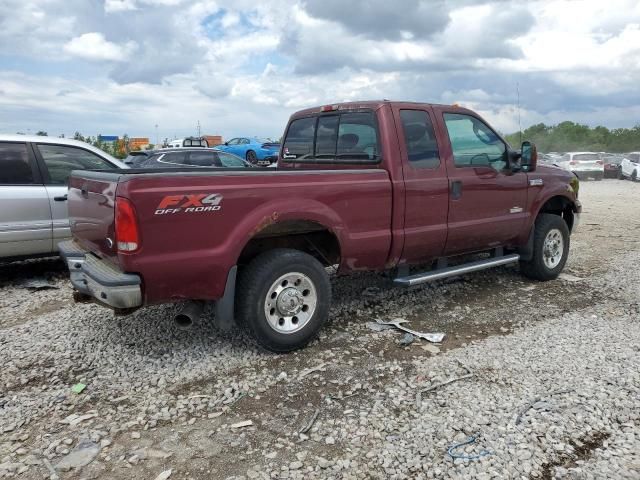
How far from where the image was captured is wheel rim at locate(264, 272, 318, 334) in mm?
4152

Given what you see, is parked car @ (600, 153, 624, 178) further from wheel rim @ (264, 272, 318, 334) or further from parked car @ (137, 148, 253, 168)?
wheel rim @ (264, 272, 318, 334)

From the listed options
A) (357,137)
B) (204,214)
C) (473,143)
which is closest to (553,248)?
(473,143)

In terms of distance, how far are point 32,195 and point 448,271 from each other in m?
4.68

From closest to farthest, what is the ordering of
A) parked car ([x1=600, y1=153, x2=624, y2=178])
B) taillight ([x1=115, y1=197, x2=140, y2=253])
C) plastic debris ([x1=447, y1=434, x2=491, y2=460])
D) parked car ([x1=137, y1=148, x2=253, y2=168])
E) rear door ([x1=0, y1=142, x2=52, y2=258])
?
1. plastic debris ([x1=447, y1=434, x2=491, y2=460])
2. taillight ([x1=115, y1=197, x2=140, y2=253])
3. rear door ([x1=0, y1=142, x2=52, y2=258])
4. parked car ([x1=137, y1=148, x2=253, y2=168])
5. parked car ([x1=600, y1=153, x2=624, y2=178])

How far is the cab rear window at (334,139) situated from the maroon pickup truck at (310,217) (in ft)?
0.05

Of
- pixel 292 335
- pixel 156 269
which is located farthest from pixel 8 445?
pixel 292 335

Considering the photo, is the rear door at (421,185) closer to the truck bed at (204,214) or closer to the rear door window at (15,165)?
the truck bed at (204,214)

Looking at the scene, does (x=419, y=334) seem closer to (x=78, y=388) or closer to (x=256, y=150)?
(x=78, y=388)

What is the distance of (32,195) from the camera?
607 cm

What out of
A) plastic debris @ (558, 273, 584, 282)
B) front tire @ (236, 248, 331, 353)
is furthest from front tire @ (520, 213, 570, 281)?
front tire @ (236, 248, 331, 353)

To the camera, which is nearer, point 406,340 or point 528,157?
point 406,340

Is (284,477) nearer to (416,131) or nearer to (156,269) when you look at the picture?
(156,269)

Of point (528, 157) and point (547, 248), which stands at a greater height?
point (528, 157)

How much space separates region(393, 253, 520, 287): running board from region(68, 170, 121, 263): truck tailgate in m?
2.52
